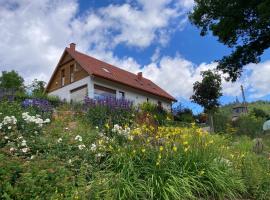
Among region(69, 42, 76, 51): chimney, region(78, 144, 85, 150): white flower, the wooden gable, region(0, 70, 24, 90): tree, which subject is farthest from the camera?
region(0, 70, 24, 90): tree

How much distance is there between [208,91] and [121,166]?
82.4ft

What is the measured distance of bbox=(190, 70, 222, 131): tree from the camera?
30.7 meters

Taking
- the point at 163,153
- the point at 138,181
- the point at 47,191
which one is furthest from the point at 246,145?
the point at 47,191

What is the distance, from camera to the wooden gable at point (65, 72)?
111 feet

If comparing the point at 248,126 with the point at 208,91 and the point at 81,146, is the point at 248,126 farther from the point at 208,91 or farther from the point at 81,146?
the point at 81,146

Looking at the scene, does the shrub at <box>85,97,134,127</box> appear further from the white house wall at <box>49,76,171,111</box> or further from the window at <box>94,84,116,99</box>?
the window at <box>94,84,116,99</box>

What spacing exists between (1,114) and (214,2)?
13.9m

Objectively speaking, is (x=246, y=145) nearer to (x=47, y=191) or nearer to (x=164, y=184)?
(x=164, y=184)

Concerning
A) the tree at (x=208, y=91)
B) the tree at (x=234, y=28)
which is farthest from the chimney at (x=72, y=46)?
the tree at (x=234, y=28)

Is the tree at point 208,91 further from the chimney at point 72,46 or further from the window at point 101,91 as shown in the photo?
the chimney at point 72,46

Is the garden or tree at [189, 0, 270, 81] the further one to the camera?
tree at [189, 0, 270, 81]

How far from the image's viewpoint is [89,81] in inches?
1257

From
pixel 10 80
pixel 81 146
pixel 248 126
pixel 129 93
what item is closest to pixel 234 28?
pixel 248 126

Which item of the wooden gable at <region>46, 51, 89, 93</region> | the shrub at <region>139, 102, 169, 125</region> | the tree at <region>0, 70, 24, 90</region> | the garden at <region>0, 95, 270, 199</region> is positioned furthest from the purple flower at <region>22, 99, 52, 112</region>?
the tree at <region>0, 70, 24, 90</region>
